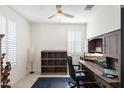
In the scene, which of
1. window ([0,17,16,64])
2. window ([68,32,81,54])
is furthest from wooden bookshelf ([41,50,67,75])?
window ([0,17,16,64])

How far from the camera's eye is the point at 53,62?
7.66 meters

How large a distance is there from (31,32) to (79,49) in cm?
247

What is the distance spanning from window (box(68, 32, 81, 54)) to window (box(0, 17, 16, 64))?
3.32 meters

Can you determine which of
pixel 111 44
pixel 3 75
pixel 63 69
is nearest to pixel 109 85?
pixel 111 44

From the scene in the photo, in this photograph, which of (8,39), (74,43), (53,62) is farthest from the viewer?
(74,43)

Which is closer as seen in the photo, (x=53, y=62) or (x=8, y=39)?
(x=8, y=39)

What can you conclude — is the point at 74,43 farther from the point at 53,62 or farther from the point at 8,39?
the point at 8,39

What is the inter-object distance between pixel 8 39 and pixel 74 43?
12.8 feet

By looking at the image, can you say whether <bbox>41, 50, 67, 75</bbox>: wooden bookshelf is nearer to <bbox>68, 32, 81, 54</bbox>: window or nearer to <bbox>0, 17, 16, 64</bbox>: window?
<bbox>68, 32, 81, 54</bbox>: window

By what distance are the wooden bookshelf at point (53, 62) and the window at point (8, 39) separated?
247 cm

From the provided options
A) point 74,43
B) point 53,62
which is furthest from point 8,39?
point 74,43

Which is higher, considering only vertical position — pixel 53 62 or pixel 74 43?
pixel 74 43

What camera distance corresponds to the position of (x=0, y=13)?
13.5 ft

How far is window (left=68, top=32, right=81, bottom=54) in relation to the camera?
314 inches
